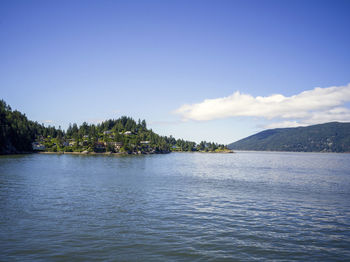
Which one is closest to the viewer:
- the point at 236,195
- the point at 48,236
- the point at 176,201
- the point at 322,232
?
the point at 48,236

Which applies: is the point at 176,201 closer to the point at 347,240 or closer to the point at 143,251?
the point at 143,251

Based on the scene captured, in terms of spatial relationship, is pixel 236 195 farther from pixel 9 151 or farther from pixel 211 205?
pixel 9 151

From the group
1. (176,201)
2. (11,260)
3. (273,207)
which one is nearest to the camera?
(11,260)

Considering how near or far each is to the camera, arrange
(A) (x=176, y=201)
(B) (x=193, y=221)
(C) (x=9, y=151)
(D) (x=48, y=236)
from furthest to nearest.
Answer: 1. (C) (x=9, y=151)
2. (A) (x=176, y=201)
3. (B) (x=193, y=221)
4. (D) (x=48, y=236)

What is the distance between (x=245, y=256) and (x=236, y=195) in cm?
2372

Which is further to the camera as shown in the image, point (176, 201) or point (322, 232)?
point (176, 201)

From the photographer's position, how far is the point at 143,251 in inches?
708

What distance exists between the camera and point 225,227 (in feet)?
78.1

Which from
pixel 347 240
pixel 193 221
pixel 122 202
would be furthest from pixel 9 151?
pixel 347 240

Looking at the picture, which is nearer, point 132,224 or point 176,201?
point 132,224

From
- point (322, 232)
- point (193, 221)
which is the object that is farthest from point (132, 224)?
point (322, 232)

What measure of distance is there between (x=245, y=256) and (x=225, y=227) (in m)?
6.14

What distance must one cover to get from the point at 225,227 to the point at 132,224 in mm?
9171

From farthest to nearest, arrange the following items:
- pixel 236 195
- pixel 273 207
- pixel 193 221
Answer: pixel 236 195
pixel 273 207
pixel 193 221
